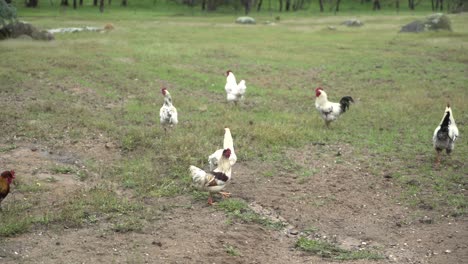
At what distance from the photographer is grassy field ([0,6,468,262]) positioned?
36.8 ft

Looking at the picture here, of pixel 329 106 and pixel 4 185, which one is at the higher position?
pixel 329 106

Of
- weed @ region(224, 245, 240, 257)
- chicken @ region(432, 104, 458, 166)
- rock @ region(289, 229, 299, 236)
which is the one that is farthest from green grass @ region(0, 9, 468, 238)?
weed @ region(224, 245, 240, 257)

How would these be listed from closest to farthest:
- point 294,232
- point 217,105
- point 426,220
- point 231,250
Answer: point 231,250 → point 294,232 → point 426,220 → point 217,105

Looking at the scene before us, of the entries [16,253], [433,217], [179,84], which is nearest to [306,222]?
[433,217]

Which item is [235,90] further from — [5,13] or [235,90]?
[5,13]

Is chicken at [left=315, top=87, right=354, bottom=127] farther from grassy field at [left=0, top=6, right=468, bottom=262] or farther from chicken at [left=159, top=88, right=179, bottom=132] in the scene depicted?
chicken at [left=159, top=88, right=179, bottom=132]

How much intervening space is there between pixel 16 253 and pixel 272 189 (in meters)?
5.35

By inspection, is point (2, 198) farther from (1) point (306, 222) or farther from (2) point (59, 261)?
(1) point (306, 222)

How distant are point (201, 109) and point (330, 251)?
9.79 meters

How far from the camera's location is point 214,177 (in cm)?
1028

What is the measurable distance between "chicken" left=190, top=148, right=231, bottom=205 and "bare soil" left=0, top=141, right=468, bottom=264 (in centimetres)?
39

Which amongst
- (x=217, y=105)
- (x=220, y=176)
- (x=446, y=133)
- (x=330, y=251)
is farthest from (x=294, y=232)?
(x=217, y=105)

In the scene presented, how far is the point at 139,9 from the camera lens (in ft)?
213

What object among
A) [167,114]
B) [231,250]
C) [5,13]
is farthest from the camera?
[5,13]
